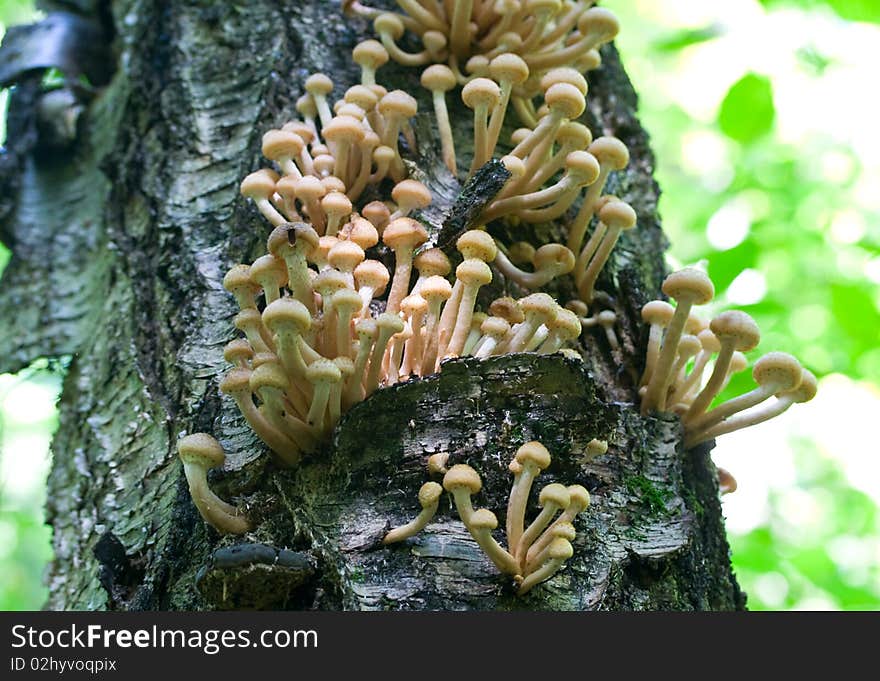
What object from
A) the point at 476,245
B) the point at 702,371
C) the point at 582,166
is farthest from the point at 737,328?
the point at 476,245

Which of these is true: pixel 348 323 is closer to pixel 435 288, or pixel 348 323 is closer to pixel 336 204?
pixel 435 288

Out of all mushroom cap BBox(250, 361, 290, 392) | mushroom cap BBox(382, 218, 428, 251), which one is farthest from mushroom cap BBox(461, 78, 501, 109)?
mushroom cap BBox(250, 361, 290, 392)

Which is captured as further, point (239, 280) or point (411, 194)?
point (411, 194)

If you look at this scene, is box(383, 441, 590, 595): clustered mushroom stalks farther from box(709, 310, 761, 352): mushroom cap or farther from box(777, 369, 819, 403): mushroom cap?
box(777, 369, 819, 403): mushroom cap

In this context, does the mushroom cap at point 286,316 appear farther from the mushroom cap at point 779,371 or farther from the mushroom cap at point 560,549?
the mushroom cap at point 779,371

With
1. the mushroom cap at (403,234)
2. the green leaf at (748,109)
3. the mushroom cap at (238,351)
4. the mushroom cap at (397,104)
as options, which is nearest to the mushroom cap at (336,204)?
the mushroom cap at (403,234)

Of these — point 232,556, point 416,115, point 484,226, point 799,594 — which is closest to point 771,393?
point 484,226

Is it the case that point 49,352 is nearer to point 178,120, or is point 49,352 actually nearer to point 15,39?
point 178,120
